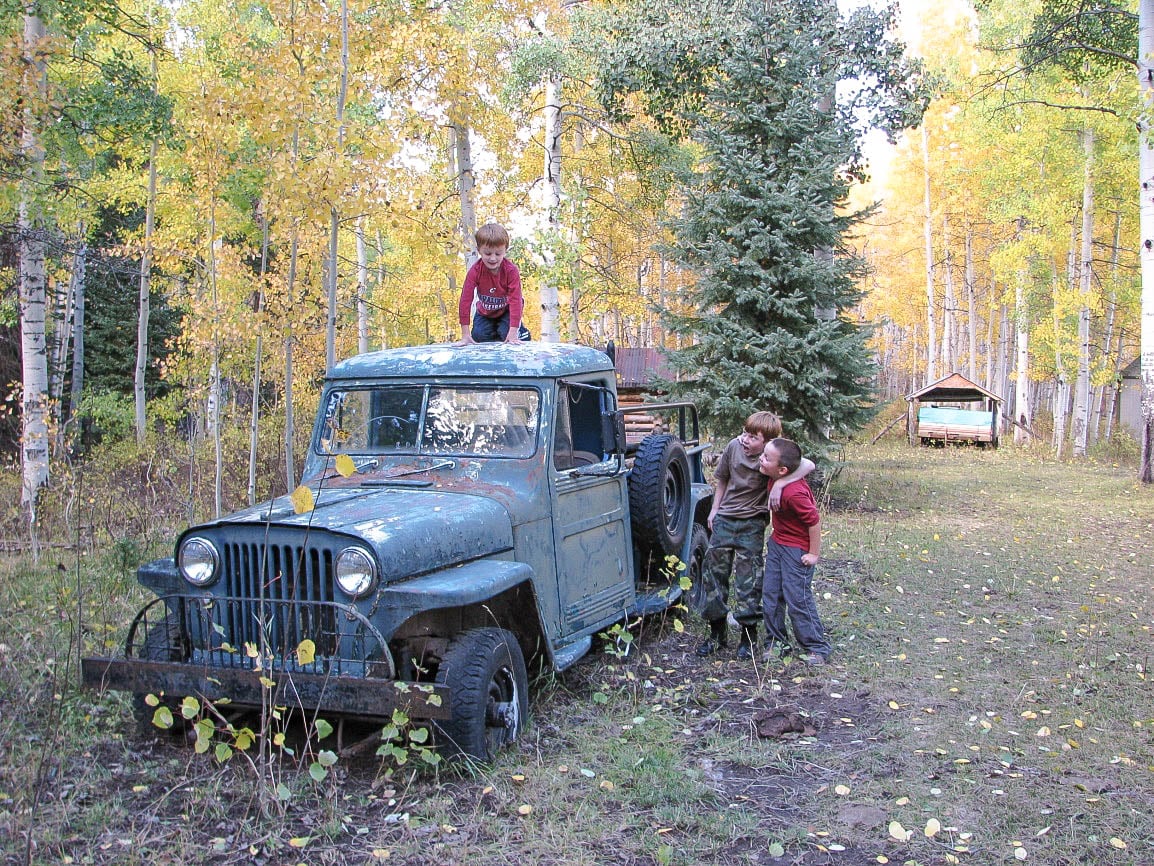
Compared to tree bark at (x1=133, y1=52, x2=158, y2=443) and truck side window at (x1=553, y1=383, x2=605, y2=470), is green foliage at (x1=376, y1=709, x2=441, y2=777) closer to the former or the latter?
truck side window at (x1=553, y1=383, x2=605, y2=470)

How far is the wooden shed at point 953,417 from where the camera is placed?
26719 millimetres

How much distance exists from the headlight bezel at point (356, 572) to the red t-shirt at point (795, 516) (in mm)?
2971

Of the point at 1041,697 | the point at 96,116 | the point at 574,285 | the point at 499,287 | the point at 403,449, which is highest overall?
the point at 96,116

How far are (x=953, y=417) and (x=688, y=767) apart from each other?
25053mm

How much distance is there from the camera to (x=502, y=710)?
14.6 feet

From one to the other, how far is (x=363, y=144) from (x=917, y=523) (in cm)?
873

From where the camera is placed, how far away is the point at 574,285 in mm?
14820

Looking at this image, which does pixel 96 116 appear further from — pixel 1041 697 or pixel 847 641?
pixel 1041 697

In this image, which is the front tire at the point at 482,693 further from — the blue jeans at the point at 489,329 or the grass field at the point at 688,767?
the blue jeans at the point at 489,329

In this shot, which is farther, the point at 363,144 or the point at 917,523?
the point at 917,523

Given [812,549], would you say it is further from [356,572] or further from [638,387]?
[638,387]

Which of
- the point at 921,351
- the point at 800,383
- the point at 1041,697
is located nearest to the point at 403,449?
the point at 1041,697

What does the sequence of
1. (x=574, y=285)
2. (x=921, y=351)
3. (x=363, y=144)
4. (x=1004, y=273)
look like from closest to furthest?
(x=363, y=144)
(x=574, y=285)
(x=1004, y=273)
(x=921, y=351)

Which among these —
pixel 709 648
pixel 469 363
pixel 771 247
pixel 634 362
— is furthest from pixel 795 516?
pixel 634 362
